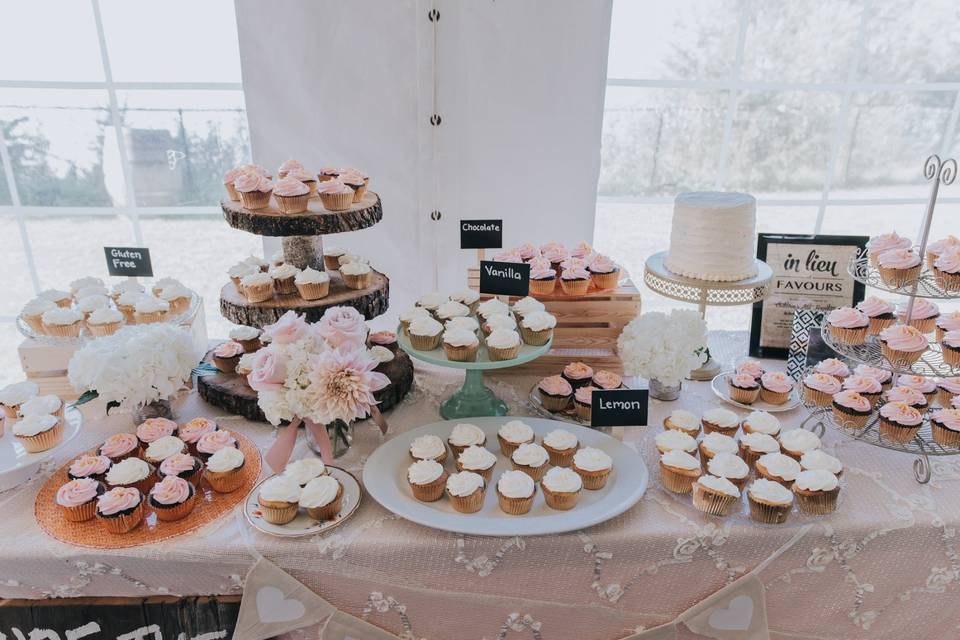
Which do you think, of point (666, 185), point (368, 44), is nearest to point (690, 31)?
point (666, 185)

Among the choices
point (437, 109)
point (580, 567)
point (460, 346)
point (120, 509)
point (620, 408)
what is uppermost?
point (437, 109)

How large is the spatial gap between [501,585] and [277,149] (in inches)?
83.6

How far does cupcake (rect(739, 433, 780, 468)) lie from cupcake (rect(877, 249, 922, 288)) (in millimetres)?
491

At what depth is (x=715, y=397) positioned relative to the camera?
186 centimetres

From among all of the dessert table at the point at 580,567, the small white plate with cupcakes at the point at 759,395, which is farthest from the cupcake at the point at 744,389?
the dessert table at the point at 580,567

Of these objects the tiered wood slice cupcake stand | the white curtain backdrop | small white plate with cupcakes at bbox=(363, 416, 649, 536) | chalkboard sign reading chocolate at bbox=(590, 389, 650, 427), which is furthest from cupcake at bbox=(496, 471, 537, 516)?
the white curtain backdrop

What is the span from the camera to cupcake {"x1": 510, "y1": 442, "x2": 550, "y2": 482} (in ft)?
4.79

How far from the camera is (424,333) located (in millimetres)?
1598

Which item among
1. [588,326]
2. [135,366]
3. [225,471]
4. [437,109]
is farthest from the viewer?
[437,109]

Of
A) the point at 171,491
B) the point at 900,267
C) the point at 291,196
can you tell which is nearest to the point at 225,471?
the point at 171,491

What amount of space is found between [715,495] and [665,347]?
44 cm

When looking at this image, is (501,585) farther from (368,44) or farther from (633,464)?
(368,44)

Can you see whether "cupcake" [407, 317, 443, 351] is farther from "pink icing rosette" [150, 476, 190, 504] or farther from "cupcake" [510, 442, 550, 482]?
"pink icing rosette" [150, 476, 190, 504]

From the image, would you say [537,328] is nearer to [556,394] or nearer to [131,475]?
[556,394]
